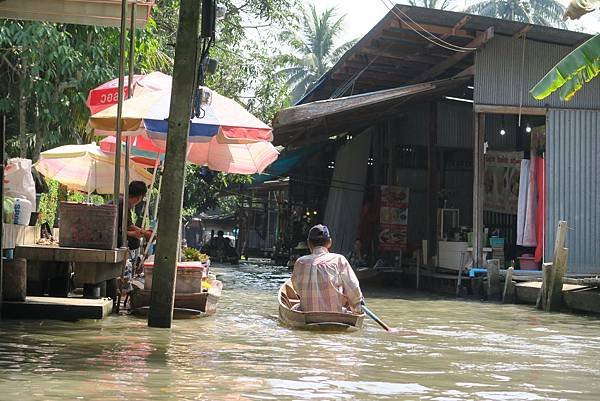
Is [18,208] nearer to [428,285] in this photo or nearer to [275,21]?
[428,285]

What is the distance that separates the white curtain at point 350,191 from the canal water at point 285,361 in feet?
40.1

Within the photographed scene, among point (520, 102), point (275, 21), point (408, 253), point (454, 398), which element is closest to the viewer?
point (454, 398)

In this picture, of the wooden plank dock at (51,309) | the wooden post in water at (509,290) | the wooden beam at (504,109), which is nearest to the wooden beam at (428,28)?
the wooden beam at (504,109)

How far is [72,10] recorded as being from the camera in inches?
373

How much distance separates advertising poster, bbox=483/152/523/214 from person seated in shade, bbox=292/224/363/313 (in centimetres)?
1023

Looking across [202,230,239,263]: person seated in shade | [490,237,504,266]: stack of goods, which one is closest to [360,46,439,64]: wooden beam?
[490,237,504,266]: stack of goods

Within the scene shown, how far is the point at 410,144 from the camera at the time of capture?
22766 mm

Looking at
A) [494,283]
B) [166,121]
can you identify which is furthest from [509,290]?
[166,121]

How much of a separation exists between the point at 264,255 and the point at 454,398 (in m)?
34.8

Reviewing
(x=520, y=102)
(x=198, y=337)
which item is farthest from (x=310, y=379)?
(x=520, y=102)

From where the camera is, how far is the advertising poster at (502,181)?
19.5 metres

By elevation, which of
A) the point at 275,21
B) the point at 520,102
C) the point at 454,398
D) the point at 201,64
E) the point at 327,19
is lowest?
the point at 454,398

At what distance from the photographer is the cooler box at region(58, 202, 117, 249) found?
28.6 feet

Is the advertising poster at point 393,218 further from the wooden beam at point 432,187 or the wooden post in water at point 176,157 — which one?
the wooden post in water at point 176,157
